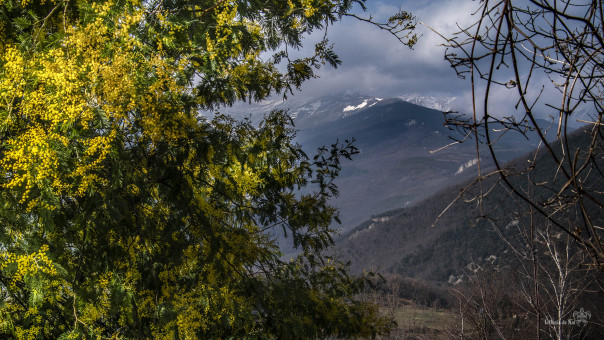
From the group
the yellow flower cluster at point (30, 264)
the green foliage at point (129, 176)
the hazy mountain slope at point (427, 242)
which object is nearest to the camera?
the yellow flower cluster at point (30, 264)

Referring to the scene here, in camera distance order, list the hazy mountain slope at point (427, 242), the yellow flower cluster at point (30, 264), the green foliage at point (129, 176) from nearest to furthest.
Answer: the yellow flower cluster at point (30, 264), the green foliage at point (129, 176), the hazy mountain slope at point (427, 242)

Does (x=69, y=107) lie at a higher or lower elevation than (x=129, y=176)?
higher

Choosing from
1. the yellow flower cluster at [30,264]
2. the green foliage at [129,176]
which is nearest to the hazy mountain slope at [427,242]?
the green foliage at [129,176]

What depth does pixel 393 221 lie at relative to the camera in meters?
147

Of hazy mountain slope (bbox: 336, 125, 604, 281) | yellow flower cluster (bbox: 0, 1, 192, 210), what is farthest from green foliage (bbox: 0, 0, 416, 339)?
hazy mountain slope (bbox: 336, 125, 604, 281)

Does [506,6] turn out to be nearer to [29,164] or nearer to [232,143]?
[29,164]

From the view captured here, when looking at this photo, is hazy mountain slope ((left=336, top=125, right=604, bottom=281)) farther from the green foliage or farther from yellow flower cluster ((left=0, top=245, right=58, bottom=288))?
yellow flower cluster ((left=0, top=245, right=58, bottom=288))

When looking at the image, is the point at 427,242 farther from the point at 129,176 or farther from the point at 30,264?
the point at 30,264

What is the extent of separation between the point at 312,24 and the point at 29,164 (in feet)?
12.9

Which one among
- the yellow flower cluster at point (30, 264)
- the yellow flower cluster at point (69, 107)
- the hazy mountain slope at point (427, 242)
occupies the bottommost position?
the hazy mountain slope at point (427, 242)

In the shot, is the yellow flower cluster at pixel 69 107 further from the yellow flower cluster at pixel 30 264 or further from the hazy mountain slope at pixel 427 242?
the hazy mountain slope at pixel 427 242

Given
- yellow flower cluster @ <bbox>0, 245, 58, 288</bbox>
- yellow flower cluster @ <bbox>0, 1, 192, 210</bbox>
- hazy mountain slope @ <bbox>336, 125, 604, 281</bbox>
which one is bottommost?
hazy mountain slope @ <bbox>336, 125, 604, 281</bbox>

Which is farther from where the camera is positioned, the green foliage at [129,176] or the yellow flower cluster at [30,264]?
the green foliage at [129,176]

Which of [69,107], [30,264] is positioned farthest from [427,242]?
[69,107]
